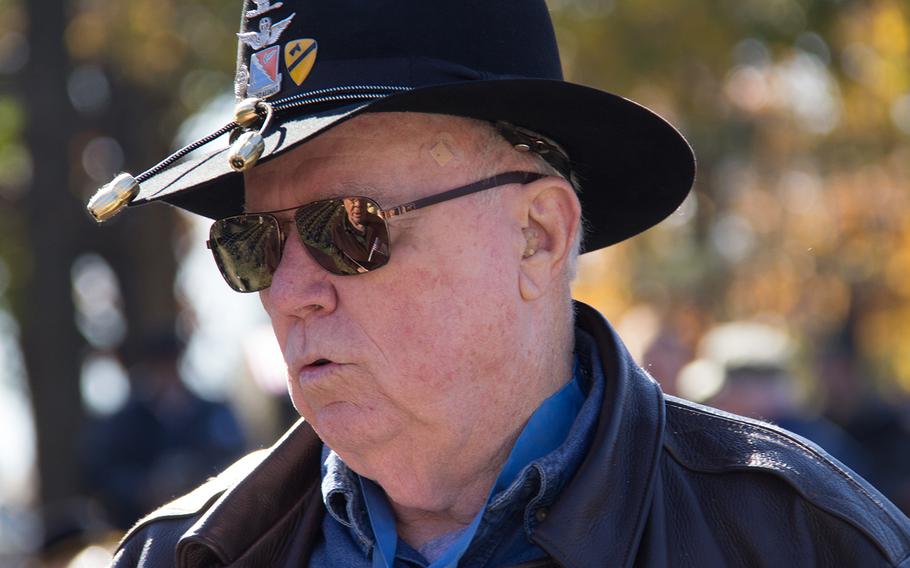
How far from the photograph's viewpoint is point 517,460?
2.89 metres

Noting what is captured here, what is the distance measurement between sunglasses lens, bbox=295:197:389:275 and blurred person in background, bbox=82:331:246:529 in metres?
6.40

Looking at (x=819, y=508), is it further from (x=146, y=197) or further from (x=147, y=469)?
(x=147, y=469)

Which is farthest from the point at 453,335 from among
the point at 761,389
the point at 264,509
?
the point at 761,389

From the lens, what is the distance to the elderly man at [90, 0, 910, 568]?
2.70 meters

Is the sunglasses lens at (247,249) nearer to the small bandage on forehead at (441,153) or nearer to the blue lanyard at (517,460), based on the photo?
the small bandage on forehead at (441,153)

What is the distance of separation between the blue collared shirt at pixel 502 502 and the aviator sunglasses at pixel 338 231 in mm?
465

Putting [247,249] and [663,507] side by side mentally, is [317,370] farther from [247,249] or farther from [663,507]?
[663,507]

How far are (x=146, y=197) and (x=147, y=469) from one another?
7179 mm

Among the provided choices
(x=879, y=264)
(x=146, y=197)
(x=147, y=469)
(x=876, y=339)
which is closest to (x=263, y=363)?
(x=147, y=469)

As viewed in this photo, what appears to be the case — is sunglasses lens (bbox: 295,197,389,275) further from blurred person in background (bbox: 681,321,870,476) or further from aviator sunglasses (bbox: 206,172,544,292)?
blurred person in background (bbox: 681,321,870,476)

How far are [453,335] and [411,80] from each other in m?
0.51

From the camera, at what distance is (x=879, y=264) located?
19.3 m

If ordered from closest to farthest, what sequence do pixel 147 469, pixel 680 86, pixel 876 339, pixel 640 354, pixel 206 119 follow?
pixel 640 354 → pixel 147 469 → pixel 680 86 → pixel 206 119 → pixel 876 339

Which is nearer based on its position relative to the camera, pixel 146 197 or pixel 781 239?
pixel 146 197
